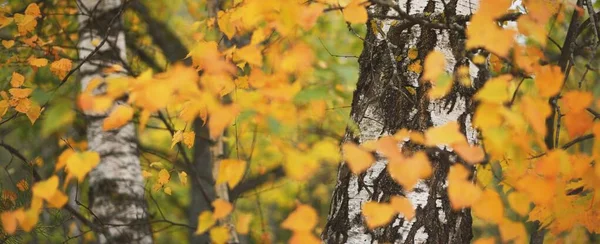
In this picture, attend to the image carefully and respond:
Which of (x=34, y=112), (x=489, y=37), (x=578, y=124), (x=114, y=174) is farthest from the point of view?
(x=114, y=174)

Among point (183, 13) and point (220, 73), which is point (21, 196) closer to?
point (220, 73)

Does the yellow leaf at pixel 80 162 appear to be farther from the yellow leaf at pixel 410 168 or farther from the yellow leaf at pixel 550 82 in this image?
the yellow leaf at pixel 550 82

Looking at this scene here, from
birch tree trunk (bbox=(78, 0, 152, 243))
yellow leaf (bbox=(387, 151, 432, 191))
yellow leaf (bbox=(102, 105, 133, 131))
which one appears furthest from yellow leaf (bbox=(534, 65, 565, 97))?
birch tree trunk (bbox=(78, 0, 152, 243))

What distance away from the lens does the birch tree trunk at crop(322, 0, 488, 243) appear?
89.6 inches

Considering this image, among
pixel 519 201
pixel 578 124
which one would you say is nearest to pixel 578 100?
pixel 578 124

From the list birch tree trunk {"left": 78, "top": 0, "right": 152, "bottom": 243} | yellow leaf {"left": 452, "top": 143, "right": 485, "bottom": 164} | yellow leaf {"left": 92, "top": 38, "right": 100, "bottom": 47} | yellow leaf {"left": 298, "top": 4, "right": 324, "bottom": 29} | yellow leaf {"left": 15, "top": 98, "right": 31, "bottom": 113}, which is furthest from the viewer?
yellow leaf {"left": 92, "top": 38, "right": 100, "bottom": 47}

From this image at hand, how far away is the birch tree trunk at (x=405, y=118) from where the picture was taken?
2.28 metres

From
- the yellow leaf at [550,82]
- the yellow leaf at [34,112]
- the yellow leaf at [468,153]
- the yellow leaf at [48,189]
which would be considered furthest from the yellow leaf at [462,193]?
the yellow leaf at [34,112]

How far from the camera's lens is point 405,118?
7.70 feet

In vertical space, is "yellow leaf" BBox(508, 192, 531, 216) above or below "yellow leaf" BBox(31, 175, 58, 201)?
above

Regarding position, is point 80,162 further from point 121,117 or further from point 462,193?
point 462,193

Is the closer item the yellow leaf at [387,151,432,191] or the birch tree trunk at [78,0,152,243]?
the yellow leaf at [387,151,432,191]

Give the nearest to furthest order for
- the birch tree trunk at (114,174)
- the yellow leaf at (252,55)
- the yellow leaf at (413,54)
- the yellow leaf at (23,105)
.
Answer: the yellow leaf at (252,55) → the yellow leaf at (413,54) → the yellow leaf at (23,105) → the birch tree trunk at (114,174)

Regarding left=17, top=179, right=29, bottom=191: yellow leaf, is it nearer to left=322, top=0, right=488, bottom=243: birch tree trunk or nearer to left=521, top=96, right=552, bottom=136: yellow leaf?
left=322, top=0, right=488, bottom=243: birch tree trunk
